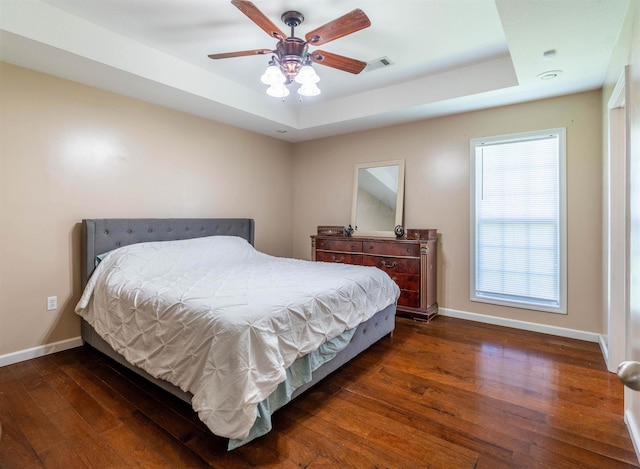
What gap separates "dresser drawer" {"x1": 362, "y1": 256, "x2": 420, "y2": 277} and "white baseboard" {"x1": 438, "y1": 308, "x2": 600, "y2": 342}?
688mm

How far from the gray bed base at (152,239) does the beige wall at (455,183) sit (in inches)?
51.0

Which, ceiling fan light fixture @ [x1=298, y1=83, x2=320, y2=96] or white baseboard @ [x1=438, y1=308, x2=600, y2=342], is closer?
ceiling fan light fixture @ [x1=298, y1=83, x2=320, y2=96]

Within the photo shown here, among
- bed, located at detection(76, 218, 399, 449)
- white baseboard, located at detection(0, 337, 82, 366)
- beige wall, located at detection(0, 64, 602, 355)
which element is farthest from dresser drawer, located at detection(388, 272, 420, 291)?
white baseboard, located at detection(0, 337, 82, 366)

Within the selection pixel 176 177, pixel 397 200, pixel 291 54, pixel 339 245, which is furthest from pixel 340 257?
pixel 291 54

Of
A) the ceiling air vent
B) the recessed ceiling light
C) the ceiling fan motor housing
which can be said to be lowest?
the ceiling fan motor housing

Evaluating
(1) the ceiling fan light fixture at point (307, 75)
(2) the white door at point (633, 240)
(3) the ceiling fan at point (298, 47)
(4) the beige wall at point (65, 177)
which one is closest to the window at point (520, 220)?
(2) the white door at point (633, 240)

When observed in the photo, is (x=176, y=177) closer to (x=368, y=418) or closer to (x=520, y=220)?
(x=368, y=418)

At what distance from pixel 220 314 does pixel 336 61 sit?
1865mm

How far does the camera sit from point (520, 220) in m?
3.47

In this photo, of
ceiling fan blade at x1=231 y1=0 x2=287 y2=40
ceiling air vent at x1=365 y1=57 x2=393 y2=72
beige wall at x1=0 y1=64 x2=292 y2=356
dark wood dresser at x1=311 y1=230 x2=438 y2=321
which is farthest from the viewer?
dark wood dresser at x1=311 y1=230 x2=438 y2=321

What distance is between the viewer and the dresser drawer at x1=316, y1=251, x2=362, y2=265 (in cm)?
416

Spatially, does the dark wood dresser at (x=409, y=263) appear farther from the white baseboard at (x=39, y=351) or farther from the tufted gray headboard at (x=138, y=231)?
the white baseboard at (x=39, y=351)

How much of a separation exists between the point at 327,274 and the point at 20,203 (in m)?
2.53

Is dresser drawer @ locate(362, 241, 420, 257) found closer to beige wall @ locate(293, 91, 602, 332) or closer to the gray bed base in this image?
beige wall @ locate(293, 91, 602, 332)
